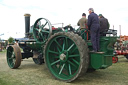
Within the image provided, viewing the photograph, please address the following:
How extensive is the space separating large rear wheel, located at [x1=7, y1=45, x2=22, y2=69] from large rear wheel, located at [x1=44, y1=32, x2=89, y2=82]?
2.00 meters

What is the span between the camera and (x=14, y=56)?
670 centimetres

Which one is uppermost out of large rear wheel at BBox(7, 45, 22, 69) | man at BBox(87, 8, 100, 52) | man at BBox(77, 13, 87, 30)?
man at BBox(77, 13, 87, 30)

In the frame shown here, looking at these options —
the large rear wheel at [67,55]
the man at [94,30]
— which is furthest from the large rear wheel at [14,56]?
the man at [94,30]

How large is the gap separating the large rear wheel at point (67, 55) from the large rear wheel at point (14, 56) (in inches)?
78.8

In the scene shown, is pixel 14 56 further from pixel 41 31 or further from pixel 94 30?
pixel 94 30

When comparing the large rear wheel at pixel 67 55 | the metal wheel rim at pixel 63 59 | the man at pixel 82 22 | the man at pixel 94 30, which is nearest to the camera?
→ the large rear wheel at pixel 67 55

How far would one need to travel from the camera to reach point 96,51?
4.21 m

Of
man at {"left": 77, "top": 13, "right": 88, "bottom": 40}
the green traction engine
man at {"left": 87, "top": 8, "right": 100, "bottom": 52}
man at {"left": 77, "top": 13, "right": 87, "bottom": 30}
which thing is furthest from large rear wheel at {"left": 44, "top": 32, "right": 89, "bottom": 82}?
man at {"left": 77, "top": 13, "right": 87, "bottom": 30}

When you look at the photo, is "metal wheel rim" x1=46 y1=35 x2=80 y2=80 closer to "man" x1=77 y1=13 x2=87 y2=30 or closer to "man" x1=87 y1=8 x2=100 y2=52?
"man" x1=87 y1=8 x2=100 y2=52

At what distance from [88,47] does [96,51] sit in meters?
0.41

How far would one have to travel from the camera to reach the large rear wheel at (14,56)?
6.39 m

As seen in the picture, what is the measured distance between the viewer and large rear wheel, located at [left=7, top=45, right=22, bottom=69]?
639 cm

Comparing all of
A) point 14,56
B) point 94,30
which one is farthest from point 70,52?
point 14,56

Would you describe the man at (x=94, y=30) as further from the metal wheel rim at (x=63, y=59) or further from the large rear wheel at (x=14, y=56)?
the large rear wheel at (x=14, y=56)
